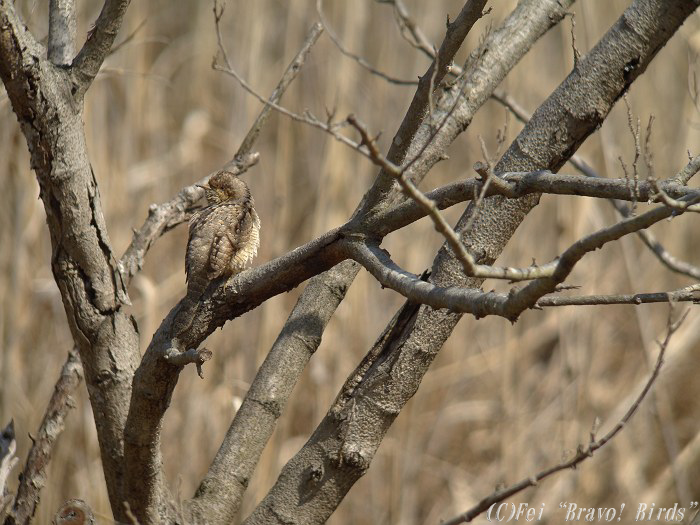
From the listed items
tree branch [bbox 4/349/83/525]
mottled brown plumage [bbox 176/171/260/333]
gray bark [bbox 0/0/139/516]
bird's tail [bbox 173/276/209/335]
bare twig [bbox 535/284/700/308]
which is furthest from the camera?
tree branch [bbox 4/349/83/525]

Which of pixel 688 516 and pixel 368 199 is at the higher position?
pixel 688 516

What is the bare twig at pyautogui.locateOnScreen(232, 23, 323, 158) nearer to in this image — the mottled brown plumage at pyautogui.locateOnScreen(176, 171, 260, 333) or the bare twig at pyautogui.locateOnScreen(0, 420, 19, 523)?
the mottled brown plumage at pyautogui.locateOnScreen(176, 171, 260, 333)

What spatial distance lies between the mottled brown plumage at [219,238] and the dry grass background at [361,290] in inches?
32.1

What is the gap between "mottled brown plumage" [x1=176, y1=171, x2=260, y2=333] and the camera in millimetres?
1433

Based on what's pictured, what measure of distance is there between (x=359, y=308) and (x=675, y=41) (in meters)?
2.37

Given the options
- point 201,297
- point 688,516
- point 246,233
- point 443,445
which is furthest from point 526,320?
point 201,297

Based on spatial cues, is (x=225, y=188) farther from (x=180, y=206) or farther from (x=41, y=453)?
(x=41, y=453)

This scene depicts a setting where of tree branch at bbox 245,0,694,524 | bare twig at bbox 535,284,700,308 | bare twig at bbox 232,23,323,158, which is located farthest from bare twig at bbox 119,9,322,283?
bare twig at bbox 535,284,700,308

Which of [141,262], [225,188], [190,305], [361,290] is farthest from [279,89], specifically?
[361,290]

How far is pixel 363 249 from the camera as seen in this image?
113cm

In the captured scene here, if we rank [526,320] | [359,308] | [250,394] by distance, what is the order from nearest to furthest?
1. [250,394]
2. [359,308]
3. [526,320]

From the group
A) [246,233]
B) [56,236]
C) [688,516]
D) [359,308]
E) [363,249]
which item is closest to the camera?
[363,249]

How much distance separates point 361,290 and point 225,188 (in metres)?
1.32

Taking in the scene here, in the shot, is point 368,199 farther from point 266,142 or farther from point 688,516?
point 266,142
